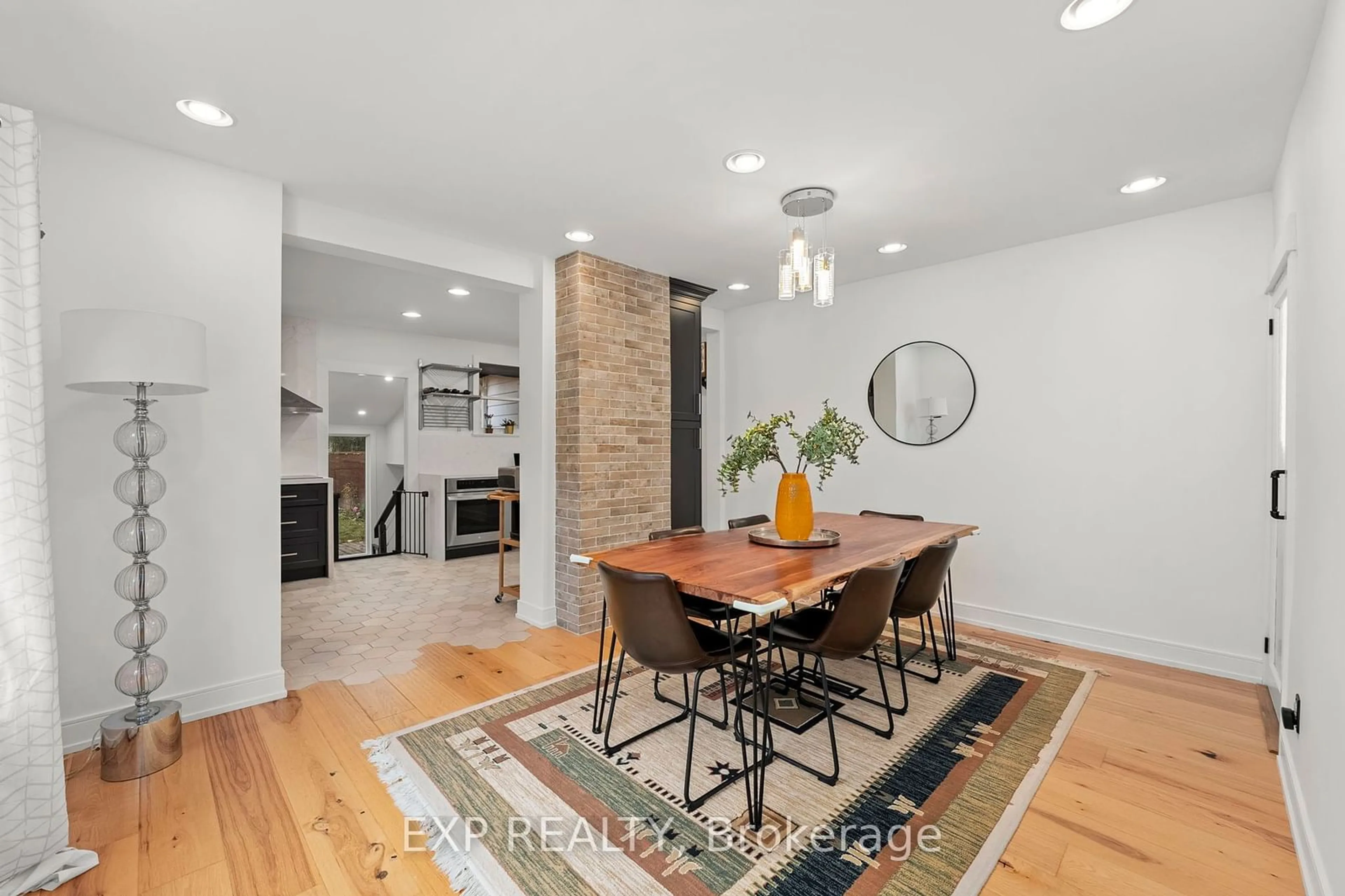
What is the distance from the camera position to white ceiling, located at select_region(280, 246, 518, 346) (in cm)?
411

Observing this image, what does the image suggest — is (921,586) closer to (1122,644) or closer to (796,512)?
(796,512)

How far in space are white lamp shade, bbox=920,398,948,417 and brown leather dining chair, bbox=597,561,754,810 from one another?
105 inches

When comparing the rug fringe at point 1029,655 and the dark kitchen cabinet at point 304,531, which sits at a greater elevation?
the dark kitchen cabinet at point 304,531

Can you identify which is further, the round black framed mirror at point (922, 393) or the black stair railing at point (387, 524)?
the black stair railing at point (387, 524)

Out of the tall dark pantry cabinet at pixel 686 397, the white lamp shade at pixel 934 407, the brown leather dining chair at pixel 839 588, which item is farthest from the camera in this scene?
the tall dark pantry cabinet at pixel 686 397

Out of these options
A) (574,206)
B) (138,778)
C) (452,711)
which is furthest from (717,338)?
(138,778)

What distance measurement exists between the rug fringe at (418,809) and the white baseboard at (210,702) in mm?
772

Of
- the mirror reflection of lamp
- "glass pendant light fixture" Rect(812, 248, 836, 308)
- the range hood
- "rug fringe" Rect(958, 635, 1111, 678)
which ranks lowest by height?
"rug fringe" Rect(958, 635, 1111, 678)

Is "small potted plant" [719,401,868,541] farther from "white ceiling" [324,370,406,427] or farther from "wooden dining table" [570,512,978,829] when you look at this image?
"white ceiling" [324,370,406,427]

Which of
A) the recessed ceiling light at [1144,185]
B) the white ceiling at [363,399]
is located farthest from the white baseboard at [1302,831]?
the white ceiling at [363,399]


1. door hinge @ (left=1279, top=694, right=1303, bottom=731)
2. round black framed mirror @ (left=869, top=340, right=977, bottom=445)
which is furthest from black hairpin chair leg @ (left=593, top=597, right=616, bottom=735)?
round black framed mirror @ (left=869, top=340, right=977, bottom=445)

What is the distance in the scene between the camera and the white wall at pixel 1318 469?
146 cm

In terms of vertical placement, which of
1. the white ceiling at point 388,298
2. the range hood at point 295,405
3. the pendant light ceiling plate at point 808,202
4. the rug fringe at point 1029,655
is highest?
the white ceiling at point 388,298

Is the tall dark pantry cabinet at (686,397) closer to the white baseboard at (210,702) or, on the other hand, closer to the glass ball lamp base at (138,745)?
the white baseboard at (210,702)
